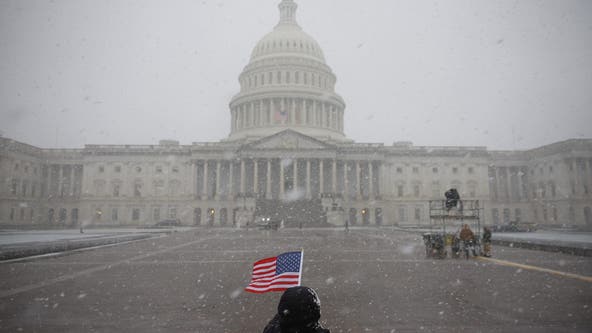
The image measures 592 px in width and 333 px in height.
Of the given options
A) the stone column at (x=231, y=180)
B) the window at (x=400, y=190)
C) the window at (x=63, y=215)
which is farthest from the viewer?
the window at (x=63, y=215)

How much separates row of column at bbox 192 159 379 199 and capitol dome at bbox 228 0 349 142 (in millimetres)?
8129

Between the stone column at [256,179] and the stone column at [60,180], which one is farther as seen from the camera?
the stone column at [60,180]

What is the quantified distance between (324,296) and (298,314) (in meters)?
7.96

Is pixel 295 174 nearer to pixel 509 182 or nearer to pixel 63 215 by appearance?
pixel 509 182

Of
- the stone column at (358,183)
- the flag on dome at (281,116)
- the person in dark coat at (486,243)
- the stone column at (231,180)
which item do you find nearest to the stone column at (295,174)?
the stone column at (358,183)

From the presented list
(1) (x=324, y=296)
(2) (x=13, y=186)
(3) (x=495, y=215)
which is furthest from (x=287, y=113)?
(1) (x=324, y=296)

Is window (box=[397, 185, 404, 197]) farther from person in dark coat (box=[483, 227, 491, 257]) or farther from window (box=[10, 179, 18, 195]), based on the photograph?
window (box=[10, 179, 18, 195])

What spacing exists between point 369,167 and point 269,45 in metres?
40.9

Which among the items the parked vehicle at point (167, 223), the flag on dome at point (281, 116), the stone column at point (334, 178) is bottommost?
the parked vehicle at point (167, 223)

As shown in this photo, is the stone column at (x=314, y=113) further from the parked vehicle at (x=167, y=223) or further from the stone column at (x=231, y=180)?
the parked vehicle at (x=167, y=223)

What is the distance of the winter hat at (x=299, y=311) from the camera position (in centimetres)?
246

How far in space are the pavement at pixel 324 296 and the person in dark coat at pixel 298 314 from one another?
5008mm

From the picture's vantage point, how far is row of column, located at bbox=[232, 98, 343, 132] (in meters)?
87.4

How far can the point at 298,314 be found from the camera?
247 centimetres
